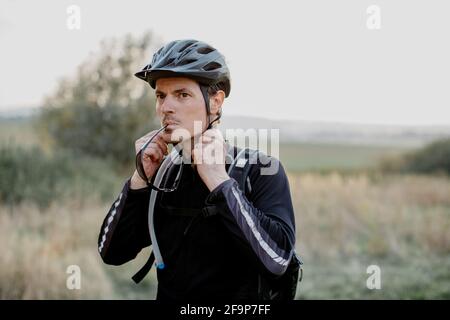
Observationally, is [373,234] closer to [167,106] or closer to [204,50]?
[204,50]

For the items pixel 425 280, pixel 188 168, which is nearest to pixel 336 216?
pixel 425 280

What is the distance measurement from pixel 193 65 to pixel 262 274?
94cm

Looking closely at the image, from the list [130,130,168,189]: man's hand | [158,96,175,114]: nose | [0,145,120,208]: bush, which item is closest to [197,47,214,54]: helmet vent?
[158,96,175,114]: nose

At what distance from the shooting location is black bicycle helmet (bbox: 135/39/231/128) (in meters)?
2.44

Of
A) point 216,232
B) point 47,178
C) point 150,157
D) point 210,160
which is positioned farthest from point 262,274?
point 47,178

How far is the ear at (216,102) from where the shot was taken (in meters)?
2.55

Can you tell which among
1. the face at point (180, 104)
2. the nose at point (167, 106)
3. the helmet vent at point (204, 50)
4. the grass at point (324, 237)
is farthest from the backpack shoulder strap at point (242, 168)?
the grass at point (324, 237)

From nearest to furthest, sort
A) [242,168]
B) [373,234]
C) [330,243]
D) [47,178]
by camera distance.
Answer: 1. [242,168]
2. [330,243]
3. [373,234]
4. [47,178]

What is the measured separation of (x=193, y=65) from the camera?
2449mm

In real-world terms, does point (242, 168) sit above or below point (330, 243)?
above

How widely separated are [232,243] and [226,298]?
229 mm

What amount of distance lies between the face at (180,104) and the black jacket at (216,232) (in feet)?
0.63

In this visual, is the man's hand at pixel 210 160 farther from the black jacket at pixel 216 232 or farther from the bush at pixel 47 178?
the bush at pixel 47 178
